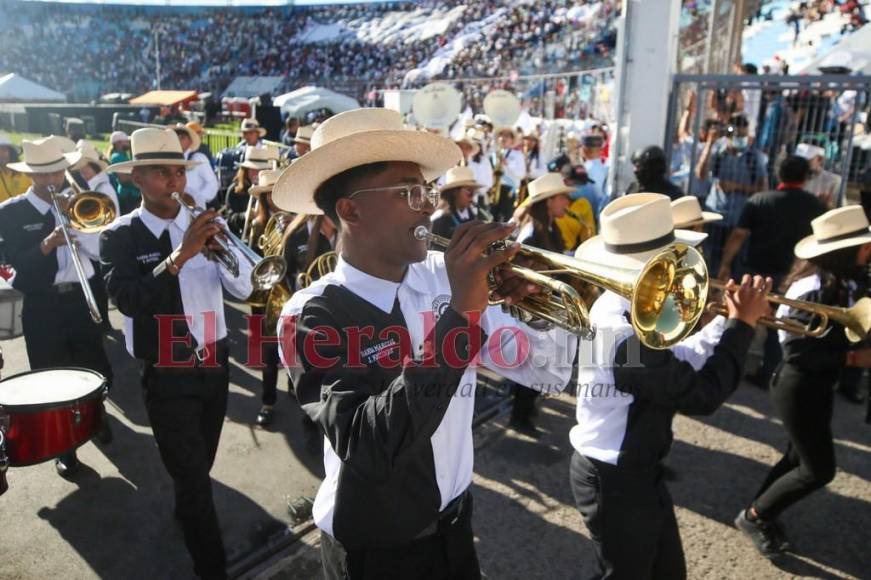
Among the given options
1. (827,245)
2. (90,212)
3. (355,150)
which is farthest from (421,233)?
(90,212)

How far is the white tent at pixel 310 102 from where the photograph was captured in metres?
25.0

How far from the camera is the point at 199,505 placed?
3430 millimetres

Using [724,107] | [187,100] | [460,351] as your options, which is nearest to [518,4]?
[187,100]

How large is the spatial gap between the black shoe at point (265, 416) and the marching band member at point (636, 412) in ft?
11.0

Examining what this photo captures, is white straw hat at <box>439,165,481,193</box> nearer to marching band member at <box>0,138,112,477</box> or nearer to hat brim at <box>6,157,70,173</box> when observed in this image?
marching band member at <box>0,138,112,477</box>

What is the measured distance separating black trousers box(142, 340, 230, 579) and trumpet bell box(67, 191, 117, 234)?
7.44 feet

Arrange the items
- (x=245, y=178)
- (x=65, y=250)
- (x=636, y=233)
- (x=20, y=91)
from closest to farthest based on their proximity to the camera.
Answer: (x=636, y=233) < (x=65, y=250) < (x=245, y=178) < (x=20, y=91)

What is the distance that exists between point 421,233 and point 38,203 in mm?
4392

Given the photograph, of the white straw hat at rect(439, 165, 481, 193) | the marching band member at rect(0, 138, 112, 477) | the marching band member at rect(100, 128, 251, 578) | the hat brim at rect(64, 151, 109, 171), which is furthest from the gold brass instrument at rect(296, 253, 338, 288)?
the hat brim at rect(64, 151, 109, 171)

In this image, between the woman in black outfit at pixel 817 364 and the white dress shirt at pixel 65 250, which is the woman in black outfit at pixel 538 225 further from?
the white dress shirt at pixel 65 250

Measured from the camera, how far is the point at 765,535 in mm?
3912

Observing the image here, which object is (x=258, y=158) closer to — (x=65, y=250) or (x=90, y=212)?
(x=90, y=212)

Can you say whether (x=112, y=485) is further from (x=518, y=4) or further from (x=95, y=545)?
(x=518, y=4)

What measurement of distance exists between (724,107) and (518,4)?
116 ft
